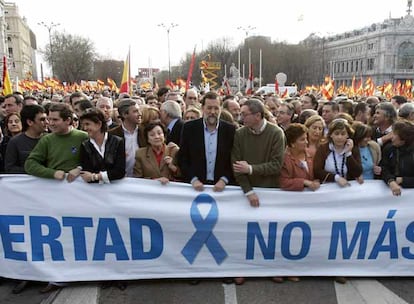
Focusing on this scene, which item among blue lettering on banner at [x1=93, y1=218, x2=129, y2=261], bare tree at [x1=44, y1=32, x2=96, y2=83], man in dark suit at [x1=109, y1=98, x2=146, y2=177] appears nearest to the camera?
blue lettering on banner at [x1=93, y1=218, x2=129, y2=261]

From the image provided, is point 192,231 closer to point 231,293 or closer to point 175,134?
point 231,293

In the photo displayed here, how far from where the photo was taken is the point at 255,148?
167 inches

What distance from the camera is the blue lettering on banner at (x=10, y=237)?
4180 millimetres

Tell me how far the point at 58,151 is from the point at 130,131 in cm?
104

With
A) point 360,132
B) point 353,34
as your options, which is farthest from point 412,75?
point 360,132

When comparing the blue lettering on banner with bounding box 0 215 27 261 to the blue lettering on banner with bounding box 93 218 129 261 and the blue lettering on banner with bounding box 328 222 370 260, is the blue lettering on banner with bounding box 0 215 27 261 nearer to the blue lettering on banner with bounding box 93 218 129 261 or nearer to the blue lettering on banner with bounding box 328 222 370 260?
the blue lettering on banner with bounding box 93 218 129 261

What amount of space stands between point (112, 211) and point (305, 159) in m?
2.13

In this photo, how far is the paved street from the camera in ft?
12.9

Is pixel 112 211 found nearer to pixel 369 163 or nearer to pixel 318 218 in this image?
pixel 318 218

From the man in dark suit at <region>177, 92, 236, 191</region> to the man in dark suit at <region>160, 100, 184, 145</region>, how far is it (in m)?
1.04

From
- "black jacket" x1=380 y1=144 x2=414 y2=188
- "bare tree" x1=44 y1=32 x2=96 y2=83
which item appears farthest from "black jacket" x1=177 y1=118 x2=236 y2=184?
"bare tree" x1=44 y1=32 x2=96 y2=83

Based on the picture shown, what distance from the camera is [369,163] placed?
458cm

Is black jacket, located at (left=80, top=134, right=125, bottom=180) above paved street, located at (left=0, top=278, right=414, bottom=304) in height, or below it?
above

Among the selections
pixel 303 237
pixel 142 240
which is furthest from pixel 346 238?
pixel 142 240
